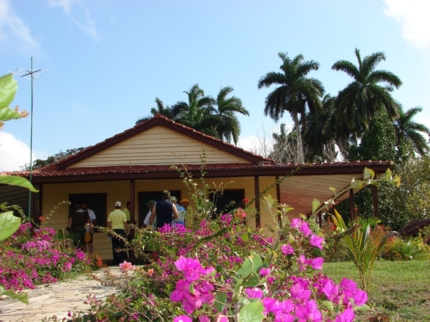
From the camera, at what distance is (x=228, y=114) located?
42906mm

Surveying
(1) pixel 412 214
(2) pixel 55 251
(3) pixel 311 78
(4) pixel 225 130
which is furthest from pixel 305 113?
(2) pixel 55 251

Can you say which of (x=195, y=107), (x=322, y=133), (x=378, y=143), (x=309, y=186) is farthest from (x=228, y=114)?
(x=309, y=186)

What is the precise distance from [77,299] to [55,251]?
10.1ft

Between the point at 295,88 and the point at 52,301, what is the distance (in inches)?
1420

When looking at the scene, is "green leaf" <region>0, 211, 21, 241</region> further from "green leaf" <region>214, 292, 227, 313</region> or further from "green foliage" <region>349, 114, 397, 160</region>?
"green foliage" <region>349, 114, 397, 160</region>

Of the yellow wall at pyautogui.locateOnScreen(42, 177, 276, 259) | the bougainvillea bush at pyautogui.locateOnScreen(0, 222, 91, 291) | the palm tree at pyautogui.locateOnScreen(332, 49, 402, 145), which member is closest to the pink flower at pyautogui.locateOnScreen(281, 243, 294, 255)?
the bougainvillea bush at pyautogui.locateOnScreen(0, 222, 91, 291)

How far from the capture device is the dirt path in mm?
5121

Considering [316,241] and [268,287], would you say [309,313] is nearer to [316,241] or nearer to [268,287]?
[268,287]

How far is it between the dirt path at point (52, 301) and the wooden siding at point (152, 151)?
6.61 metres

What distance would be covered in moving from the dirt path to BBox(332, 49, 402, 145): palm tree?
1313 inches

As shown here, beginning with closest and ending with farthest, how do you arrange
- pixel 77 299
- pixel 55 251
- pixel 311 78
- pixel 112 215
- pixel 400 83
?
pixel 77 299, pixel 55 251, pixel 112 215, pixel 400 83, pixel 311 78

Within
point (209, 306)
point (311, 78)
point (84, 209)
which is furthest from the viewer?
point (311, 78)

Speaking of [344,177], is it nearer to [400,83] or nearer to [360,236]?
[360,236]

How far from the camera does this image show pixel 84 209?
12.2 metres
